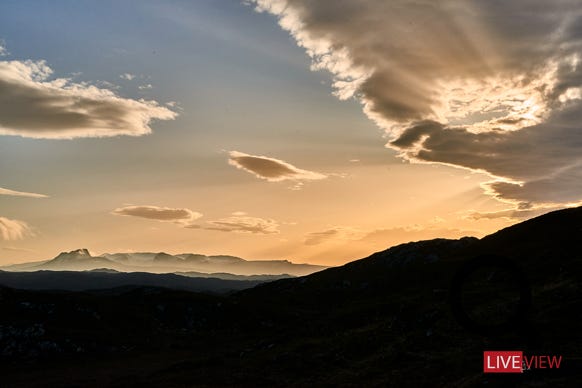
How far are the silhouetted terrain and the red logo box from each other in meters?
1.04

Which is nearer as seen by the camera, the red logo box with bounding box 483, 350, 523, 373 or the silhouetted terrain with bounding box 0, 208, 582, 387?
the red logo box with bounding box 483, 350, 523, 373

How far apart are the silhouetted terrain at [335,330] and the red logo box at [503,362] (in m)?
1.04

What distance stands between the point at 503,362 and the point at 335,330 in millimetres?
39332

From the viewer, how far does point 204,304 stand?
3898 inches

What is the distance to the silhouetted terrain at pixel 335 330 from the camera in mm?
36031

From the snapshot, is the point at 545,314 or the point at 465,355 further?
the point at 545,314

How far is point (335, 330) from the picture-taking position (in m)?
69.1

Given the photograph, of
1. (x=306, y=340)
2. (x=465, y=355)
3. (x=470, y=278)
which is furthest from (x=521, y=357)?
(x=470, y=278)

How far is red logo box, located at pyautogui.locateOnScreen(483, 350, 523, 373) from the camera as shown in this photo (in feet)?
98.2

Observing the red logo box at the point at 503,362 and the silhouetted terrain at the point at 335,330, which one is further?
the silhouetted terrain at the point at 335,330

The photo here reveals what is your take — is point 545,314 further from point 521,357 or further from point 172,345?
point 172,345

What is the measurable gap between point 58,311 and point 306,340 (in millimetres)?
50981

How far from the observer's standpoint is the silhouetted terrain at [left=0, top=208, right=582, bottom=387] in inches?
1419

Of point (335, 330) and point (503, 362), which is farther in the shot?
point (335, 330)
